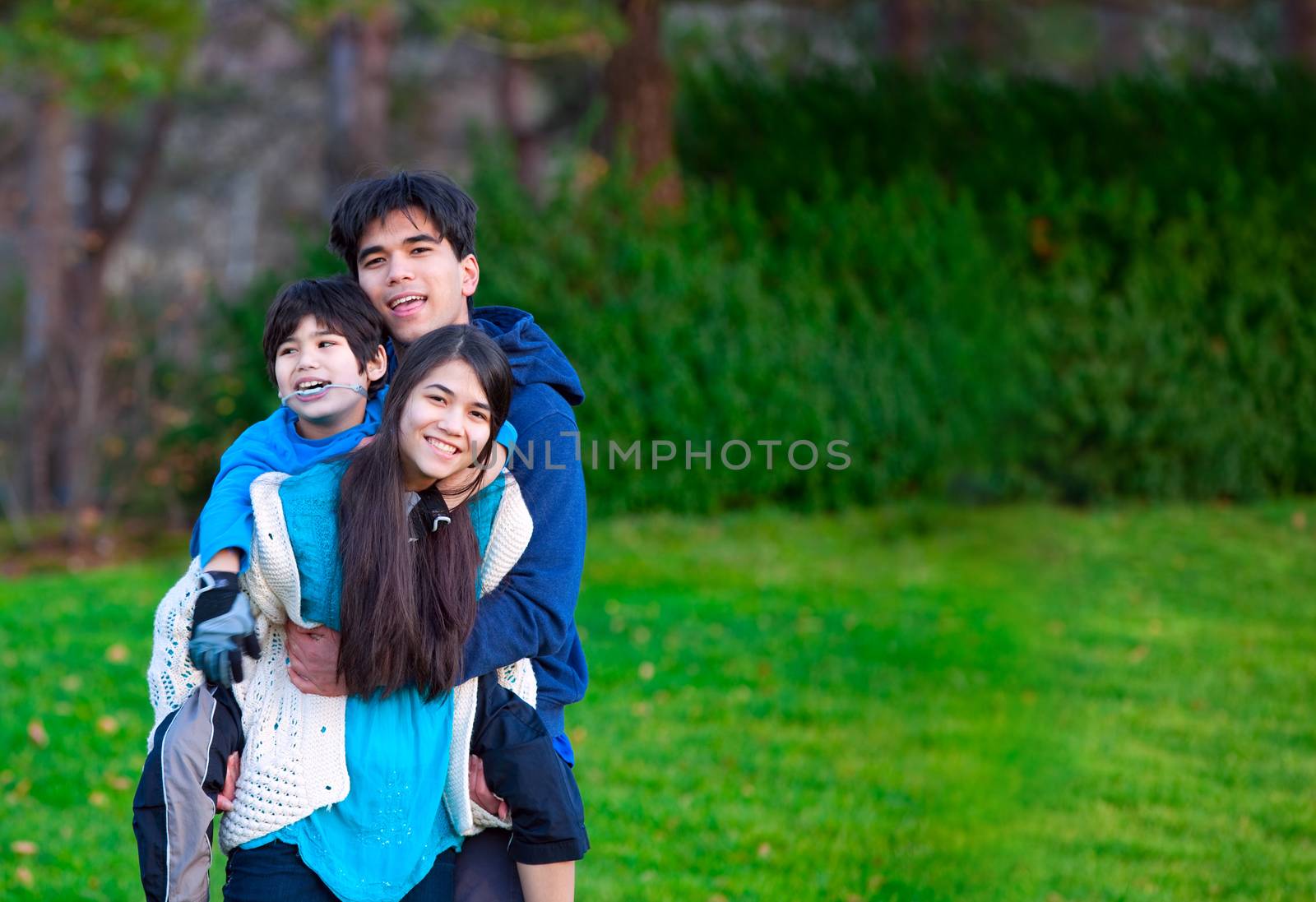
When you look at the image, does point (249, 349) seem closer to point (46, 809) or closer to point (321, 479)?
point (46, 809)

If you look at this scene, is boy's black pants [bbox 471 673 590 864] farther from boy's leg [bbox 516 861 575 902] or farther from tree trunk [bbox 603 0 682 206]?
tree trunk [bbox 603 0 682 206]

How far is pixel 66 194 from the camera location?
A: 1468 centimetres

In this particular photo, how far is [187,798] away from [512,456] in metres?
0.79

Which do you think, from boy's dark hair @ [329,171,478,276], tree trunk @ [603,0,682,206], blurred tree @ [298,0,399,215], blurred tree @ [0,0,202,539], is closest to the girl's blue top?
boy's dark hair @ [329,171,478,276]

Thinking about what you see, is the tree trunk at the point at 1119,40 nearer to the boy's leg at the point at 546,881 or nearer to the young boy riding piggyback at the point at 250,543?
the young boy riding piggyback at the point at 250,543

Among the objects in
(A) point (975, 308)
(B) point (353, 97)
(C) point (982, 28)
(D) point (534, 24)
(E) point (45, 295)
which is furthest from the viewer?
(C) point (982, 28)

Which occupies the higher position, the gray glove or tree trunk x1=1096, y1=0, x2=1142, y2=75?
tree trunk x1=1096, y1=0, x2=1142, y2=75

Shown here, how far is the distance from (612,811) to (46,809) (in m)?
1.98

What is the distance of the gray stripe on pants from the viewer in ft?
7.29

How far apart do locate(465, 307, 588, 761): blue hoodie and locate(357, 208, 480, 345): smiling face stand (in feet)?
0.36

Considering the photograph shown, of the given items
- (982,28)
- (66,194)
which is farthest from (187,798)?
(982,28)

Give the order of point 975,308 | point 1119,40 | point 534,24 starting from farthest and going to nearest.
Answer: point 1119,40
point 975,308
point 534,24

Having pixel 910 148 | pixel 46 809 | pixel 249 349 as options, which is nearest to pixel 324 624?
pixel 46 809

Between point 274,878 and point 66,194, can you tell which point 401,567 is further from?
point 66,194
